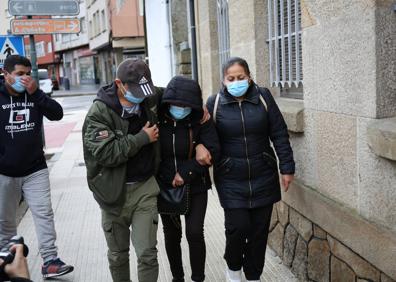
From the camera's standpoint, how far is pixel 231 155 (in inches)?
139

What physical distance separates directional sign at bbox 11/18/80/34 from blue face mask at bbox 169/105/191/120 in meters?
6.42

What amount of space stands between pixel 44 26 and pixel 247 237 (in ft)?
22.3

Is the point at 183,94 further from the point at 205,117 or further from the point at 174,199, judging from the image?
the point at 174,199

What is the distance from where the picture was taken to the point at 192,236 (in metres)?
3.64

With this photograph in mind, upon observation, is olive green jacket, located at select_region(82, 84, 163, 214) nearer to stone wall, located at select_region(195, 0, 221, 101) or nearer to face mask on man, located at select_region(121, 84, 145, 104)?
face mask on man, located at select_region(121, 84, 145, 104)

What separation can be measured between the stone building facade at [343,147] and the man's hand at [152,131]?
3.52 feet

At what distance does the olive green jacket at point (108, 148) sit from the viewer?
316cm

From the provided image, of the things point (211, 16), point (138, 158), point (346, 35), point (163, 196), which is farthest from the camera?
point (211, 16)

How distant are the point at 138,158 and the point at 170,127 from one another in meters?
0.32

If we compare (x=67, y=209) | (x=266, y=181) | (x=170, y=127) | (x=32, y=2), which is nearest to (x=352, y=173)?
(x=266, y=181)

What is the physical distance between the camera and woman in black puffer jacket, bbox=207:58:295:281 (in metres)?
3.48

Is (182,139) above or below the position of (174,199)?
above

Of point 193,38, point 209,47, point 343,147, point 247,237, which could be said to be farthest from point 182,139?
point 193,38

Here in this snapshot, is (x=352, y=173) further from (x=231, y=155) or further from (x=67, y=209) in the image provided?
(x=67, y=209)
